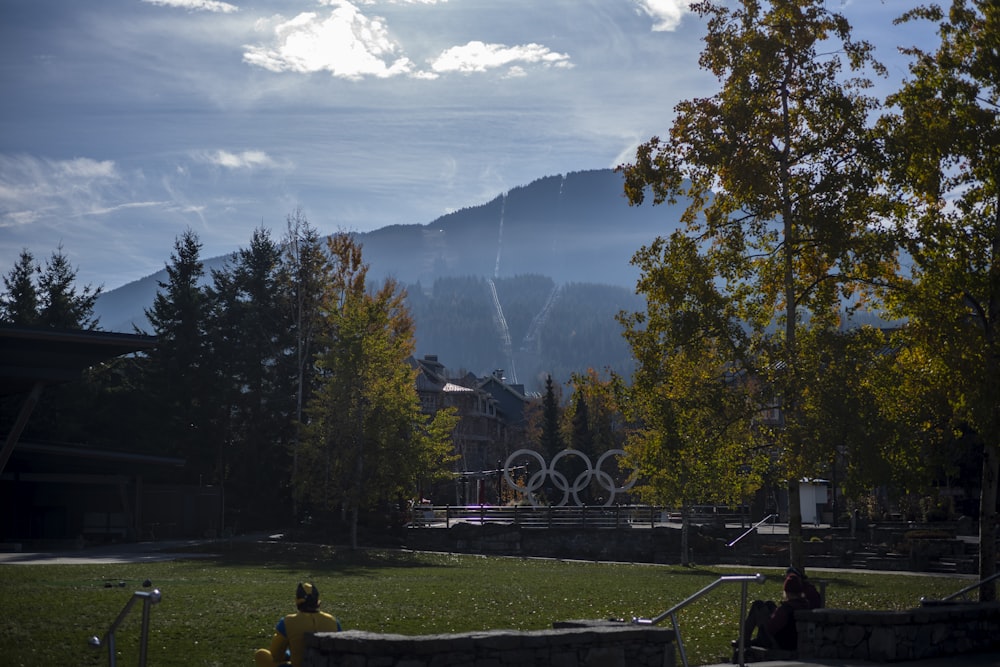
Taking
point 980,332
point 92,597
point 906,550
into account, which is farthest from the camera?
point 906,550

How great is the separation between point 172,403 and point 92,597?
37.5 metres

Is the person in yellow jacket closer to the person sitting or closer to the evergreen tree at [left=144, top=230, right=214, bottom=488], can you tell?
the person sitting

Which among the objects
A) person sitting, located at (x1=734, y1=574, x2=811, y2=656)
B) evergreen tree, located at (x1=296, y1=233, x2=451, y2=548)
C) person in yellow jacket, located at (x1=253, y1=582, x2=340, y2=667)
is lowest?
person sitting, located at (x1=734, y1=574, x2=811, y2=656)

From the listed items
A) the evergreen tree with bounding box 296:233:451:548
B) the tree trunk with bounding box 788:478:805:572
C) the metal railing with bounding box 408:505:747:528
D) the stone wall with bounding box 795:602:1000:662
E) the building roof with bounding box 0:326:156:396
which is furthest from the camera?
the metal railing with bounding box 408:505:747:528

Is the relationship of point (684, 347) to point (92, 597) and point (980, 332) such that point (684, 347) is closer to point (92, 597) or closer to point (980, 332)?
point (980, 332)

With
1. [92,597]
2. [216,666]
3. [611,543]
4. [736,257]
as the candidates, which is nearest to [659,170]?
→ [736,257]

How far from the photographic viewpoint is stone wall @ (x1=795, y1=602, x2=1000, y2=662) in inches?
518

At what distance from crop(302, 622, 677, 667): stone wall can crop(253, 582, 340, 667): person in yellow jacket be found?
110 millimetres

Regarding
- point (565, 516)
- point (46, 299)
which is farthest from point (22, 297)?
point (565, 516)

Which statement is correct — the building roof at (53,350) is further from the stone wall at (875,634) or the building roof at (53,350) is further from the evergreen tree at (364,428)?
the evergreen tree at (364,428)

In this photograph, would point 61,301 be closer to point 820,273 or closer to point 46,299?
point 46,299

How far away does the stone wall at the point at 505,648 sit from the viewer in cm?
955

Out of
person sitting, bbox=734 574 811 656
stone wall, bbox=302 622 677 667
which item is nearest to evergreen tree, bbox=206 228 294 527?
person sitting, bbox=734 574 811 656

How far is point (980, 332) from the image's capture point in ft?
57.4
